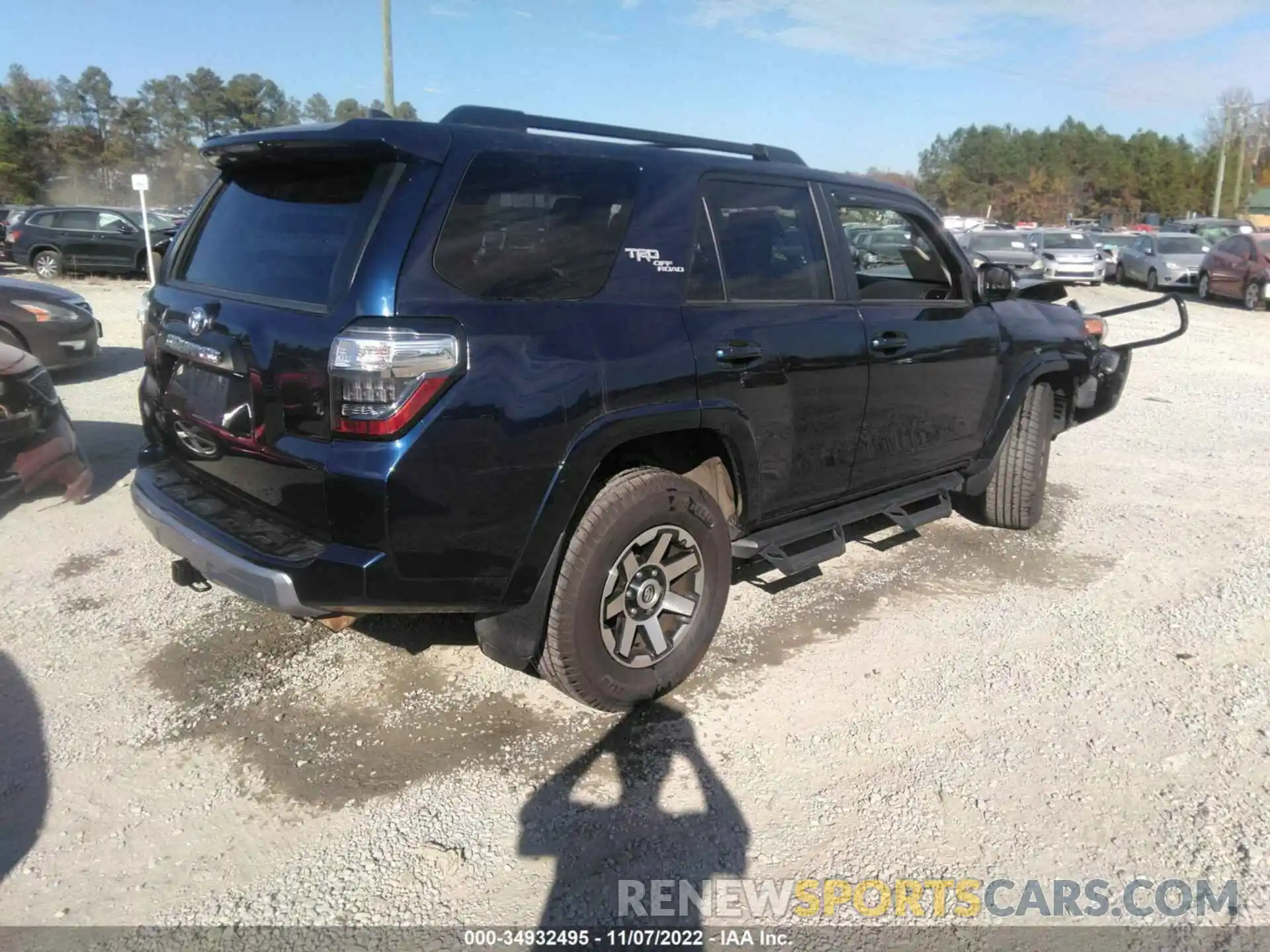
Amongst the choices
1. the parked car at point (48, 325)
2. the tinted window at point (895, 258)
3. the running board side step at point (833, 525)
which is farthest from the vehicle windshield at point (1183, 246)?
the parked car at point (48, 325)

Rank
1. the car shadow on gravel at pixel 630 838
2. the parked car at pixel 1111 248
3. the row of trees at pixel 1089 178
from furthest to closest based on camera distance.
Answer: the row of trees at pixel 1089 178 → the parked car at pixel 1111 248 → the car shadow on gravel at pixel 630 838

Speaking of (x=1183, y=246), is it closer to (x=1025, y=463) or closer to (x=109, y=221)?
(x=1025, y=463)

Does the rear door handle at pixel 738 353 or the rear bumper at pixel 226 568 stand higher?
the rear door handle at pixel 738 353

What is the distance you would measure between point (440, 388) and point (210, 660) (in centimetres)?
183

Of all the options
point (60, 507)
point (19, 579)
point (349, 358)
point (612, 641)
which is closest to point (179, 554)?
point (349, 358)

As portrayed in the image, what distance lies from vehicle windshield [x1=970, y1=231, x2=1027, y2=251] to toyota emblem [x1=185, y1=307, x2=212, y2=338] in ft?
75.1

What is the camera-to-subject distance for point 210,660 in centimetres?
370

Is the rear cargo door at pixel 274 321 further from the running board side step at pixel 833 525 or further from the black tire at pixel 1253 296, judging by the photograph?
the black tire at pixel 1253 296

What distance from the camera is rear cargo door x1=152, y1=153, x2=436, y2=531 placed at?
106 inches

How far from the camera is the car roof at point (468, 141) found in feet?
9.15

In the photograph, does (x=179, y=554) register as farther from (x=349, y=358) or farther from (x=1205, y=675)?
(x=1205, y=675)

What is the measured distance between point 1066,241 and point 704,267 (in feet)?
82.4

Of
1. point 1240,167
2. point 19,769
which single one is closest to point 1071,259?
point 19,769

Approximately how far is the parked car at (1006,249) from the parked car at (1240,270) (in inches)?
137
